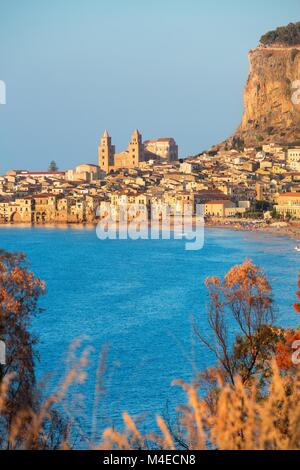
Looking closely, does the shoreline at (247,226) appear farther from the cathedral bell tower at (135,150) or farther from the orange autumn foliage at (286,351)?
the orange autumn foliage at (286,351)

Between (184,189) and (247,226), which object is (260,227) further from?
(184,189)

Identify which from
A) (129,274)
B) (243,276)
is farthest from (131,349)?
(129,274)

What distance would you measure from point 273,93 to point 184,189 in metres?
12.7

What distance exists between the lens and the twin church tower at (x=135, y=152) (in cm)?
5043

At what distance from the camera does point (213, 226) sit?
32.0 m

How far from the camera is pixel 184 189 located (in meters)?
36.7

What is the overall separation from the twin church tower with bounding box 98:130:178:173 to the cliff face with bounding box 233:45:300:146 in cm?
597

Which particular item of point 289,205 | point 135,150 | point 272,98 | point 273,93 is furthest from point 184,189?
point 135,150

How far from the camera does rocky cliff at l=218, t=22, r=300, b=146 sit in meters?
45.3

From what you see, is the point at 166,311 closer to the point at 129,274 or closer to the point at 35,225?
the point at 129,274

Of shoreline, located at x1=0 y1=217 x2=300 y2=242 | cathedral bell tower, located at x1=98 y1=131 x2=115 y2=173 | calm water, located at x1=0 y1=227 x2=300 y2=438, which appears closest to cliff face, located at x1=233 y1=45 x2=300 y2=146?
cathedral bell tower, located at x1=98 y1=131 x2=115 y2=173

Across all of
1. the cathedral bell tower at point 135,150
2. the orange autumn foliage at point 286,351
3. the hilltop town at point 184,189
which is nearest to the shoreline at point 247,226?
the hilltop town at point 184,189

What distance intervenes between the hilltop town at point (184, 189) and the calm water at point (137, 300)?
15.1 ft

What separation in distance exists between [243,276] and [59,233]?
26746mm
